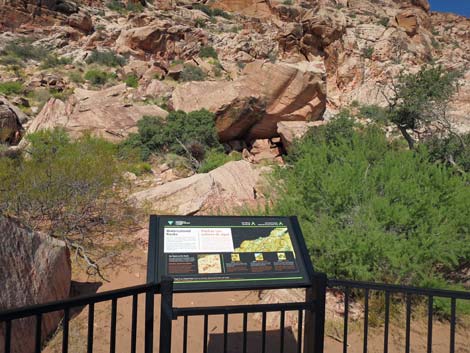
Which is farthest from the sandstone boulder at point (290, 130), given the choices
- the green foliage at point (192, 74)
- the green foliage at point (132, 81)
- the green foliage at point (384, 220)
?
the green foliage at point (132, 81)

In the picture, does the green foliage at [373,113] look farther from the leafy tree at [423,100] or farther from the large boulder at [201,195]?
the large boulder at [201,195]

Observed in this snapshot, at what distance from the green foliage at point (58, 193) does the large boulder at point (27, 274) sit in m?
1.78

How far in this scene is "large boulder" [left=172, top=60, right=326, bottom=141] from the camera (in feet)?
48.3

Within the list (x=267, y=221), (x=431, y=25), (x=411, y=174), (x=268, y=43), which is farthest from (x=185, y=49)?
(x=431, y=25)

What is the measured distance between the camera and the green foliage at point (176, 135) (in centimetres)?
1253

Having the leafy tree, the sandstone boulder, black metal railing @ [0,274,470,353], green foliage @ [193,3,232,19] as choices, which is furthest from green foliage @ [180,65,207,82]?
black metal railing @ [0,274,470,353]

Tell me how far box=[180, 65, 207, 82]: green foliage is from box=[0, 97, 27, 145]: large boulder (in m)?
10.6

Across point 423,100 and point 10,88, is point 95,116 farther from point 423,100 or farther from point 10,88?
point 423,100

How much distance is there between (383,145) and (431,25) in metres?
42.1

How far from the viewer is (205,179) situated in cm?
718

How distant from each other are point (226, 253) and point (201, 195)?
14.1ft

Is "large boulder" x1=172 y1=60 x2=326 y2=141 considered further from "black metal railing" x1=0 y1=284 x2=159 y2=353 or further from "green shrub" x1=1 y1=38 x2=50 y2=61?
"green shrub" x1=1 y1=38 x2=50 y2=61

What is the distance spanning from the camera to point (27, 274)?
3121mm

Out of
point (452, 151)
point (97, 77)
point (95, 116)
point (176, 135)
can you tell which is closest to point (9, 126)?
point (95, 116)
